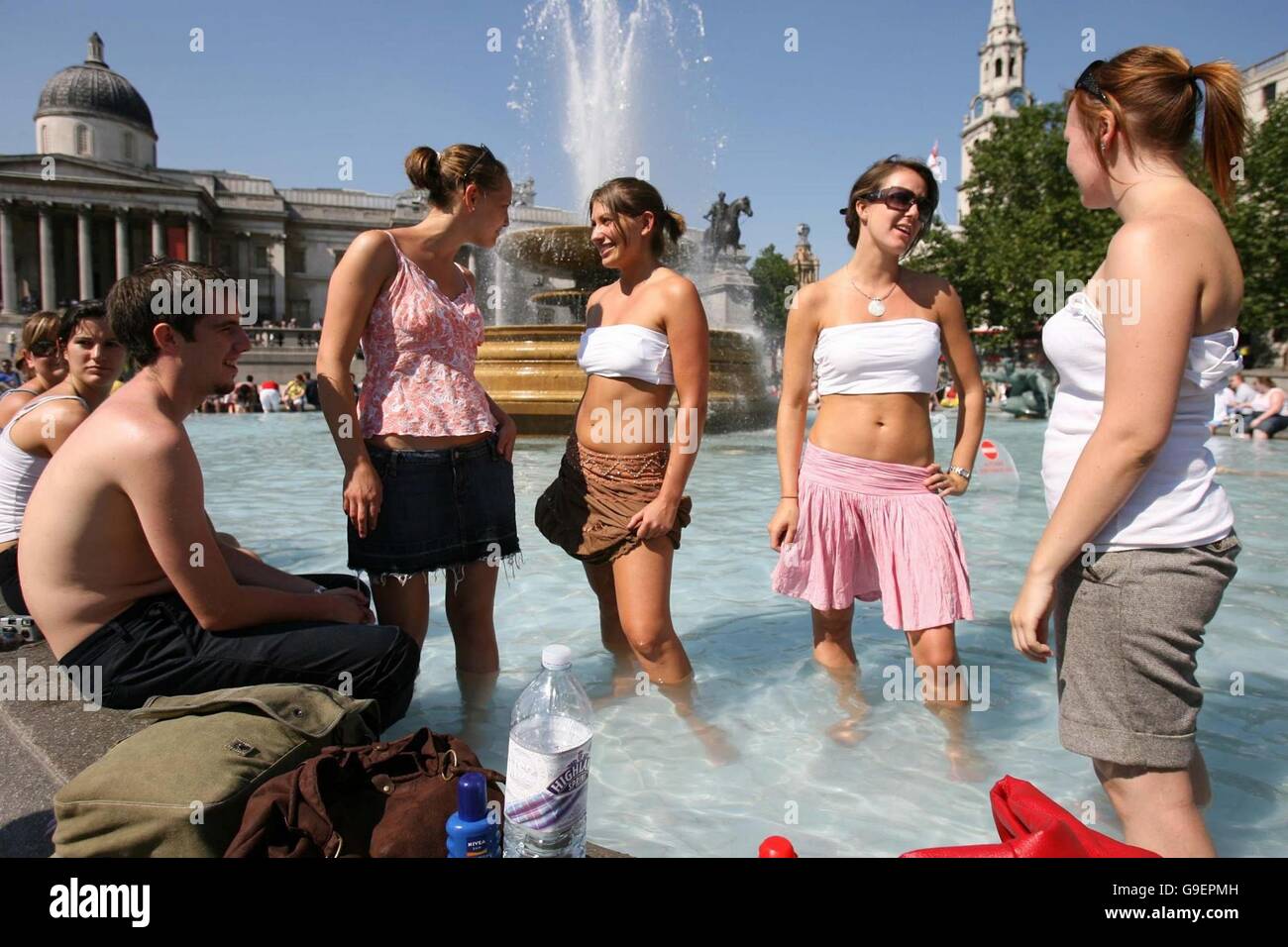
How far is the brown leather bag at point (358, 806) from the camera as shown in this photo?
70.9 inches

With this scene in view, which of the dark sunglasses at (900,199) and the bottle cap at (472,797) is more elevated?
the dark sunglasses at (900,199)

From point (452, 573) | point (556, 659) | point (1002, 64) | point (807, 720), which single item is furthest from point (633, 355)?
point (1002, 64)

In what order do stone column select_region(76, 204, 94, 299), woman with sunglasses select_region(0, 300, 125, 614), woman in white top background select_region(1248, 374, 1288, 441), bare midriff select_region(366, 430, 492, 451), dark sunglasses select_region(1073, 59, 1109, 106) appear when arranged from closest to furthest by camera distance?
dark sunglasses select_region(1073, 59, 1109, 106), bare midriff select_region(366, 430, 492, 451), woman with sunglasses select_region(0, 300, 125, 614), woman in white top background select_region(1248, 374, 1288, 441), stone column select_region(76, 204, 94, 299)

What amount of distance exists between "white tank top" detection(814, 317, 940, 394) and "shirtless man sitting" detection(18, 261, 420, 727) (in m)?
1.83

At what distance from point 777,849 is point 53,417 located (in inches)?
139

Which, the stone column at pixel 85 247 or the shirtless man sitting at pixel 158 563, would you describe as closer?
the shirtless man sitting at pixel 158 563

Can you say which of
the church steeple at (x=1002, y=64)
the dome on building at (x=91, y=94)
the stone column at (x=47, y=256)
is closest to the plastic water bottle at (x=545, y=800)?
the stone column at (x=47, y=256)

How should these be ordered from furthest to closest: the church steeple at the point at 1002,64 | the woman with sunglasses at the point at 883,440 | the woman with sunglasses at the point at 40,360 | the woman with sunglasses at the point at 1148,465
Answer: the church steeple at the point at 1002,64
the woman with sunglasses at the point at 40,360
the woman with sunglasses at the point at 883,440
the woman with sunglasses at the point at 1148,465

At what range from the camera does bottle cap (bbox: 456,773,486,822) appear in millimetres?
1771

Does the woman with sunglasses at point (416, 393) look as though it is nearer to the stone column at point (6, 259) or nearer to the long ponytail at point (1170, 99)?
the long ponytail at point (1170, 99)

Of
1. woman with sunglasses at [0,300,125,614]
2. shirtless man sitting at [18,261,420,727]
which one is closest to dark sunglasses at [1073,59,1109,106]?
shirtless man sitting at [18,261,420,727]

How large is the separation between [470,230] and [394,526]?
3.50 feet

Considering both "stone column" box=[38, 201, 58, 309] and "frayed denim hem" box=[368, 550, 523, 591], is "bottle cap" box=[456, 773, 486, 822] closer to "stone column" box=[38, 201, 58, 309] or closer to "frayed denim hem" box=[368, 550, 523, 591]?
"frayed denim hem" box=[368, 550, 523, 591]

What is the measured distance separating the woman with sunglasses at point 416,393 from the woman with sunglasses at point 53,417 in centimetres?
152
